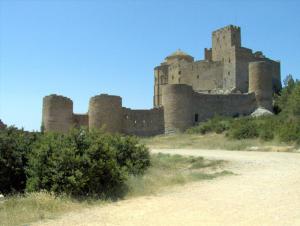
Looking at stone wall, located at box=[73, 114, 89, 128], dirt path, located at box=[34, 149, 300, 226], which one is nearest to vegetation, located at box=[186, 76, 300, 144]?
→ stone wall, located at box=[73, 114, 89, 128]

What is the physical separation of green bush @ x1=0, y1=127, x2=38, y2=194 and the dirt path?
3172 mm

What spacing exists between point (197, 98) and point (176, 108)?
2.85 metres

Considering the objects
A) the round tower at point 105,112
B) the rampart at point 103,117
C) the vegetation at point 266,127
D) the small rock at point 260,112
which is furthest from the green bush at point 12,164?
the small rock at point 260,112

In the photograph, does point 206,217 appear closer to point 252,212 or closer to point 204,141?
point 252,212

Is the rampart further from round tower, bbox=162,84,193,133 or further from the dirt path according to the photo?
the dirt path

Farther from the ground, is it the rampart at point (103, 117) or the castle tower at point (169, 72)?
the castle tower at point (169, 72)

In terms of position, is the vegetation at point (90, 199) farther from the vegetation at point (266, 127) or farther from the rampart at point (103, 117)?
the rampart at point (103, 117)

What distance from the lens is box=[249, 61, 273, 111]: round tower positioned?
136ft

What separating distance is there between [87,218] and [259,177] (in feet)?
19.1

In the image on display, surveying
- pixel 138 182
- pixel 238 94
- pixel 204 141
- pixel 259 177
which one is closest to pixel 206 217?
pixel 138 182

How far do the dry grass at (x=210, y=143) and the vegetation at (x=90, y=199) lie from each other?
6.39 metres

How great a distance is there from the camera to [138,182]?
38.7ft

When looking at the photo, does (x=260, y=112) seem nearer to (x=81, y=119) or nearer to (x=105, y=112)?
(x=105, y=112)

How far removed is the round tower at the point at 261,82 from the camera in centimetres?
4131
